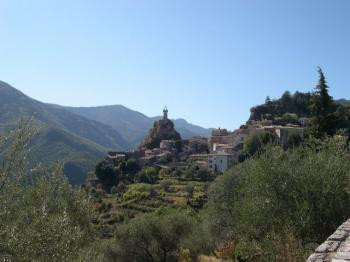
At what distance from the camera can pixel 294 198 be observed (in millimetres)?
12000

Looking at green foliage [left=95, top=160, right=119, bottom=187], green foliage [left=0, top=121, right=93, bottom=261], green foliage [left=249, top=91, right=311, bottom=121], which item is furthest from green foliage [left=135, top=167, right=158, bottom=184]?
green foliage [left=0, top=121, right=93, bottom=261]

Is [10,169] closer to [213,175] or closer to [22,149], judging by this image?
[22,149]

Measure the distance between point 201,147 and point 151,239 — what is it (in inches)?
2899

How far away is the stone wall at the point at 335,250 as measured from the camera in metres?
6.26

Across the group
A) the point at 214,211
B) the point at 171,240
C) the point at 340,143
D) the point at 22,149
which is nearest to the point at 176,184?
the point at 171,240

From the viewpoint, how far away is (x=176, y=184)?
72562 millimetres

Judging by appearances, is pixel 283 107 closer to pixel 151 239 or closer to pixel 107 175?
pixel 107 175

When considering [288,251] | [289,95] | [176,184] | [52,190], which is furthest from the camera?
[289,95]

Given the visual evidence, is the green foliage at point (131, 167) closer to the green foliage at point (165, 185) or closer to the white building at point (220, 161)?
the white building at point (220, 161)

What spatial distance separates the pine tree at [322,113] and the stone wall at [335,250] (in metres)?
25.3

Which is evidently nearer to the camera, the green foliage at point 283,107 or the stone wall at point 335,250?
the stone wall at point 335,250

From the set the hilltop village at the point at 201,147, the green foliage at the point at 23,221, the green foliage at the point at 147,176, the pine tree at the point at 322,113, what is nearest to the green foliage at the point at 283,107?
the hilltop village at the point at 201,147

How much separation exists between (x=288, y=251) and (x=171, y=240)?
75.5 feet

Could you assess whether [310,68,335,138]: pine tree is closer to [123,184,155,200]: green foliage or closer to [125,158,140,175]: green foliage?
[123,184,155,200]: green foliage
